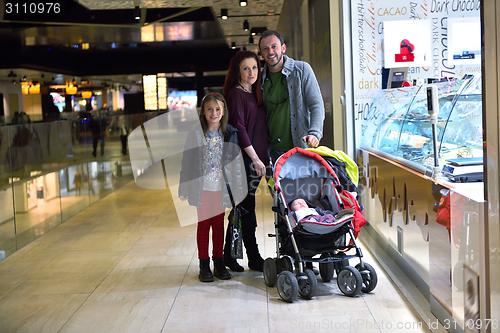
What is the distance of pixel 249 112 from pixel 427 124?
121 centimetres

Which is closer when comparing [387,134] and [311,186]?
[311,186]

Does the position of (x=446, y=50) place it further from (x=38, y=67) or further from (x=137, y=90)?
(x=137, y=90)

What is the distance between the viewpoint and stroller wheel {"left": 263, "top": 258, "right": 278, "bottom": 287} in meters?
3.31

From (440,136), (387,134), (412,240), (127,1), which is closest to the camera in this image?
(440,136)

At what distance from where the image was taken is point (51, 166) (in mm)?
5656

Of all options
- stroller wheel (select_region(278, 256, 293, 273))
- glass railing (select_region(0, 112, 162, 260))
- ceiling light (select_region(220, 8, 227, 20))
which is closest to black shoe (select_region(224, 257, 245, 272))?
stroller wheel (select_region(278, 256, 293, 273))

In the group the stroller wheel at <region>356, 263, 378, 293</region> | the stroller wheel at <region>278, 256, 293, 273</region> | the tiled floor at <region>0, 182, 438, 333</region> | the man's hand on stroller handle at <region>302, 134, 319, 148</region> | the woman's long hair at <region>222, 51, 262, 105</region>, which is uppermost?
the woman's long hair at <region>222, 51, 262, 105</region>

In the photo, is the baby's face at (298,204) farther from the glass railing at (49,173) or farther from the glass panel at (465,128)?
the glass railing at (49,173)

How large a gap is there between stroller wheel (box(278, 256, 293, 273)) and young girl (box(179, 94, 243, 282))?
0.46m

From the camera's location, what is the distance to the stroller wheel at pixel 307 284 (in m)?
2.99

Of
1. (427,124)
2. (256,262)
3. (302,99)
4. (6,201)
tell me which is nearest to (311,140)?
(302,99)

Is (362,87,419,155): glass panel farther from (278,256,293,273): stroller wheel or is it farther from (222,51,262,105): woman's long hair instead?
(278,256,293,273): stroller wheel

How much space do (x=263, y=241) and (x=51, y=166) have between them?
9.13 feet

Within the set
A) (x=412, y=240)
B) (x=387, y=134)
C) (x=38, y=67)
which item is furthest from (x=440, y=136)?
(x=38, y=67)
